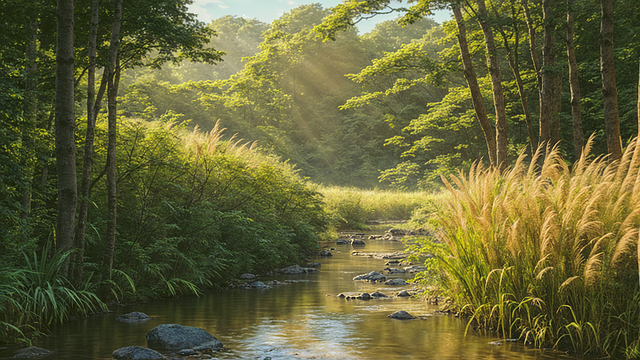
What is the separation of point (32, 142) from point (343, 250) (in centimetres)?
1199

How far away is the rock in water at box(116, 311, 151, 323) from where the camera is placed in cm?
720

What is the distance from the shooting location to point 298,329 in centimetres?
675

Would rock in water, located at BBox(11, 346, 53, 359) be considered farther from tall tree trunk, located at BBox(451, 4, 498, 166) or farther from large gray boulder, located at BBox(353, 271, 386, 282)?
tall tree trunk, located at BBox(451, 4, 498, 166)

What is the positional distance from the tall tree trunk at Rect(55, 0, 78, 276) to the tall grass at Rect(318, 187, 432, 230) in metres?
17.4

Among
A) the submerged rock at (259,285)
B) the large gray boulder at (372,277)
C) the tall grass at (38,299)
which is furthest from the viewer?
the large gray boulder at (372,277)

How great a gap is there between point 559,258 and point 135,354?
4.77 metres

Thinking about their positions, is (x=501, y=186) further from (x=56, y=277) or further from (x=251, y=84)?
(x=251, y=84)

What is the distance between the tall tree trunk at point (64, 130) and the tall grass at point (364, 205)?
57.2 feet

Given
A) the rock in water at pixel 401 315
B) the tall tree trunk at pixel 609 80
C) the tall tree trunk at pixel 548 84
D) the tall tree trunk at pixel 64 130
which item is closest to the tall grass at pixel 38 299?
the tall tree trunk at pixel 64 130

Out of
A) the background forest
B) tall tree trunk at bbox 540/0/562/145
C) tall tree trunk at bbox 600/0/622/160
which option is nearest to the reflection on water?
the background forest

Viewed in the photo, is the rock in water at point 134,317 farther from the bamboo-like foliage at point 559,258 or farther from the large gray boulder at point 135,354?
the bamboo-like foliage at point 559,258

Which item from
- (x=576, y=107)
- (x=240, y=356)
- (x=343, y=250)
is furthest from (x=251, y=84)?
(x=240, y=356)

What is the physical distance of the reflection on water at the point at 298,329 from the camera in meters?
5.59

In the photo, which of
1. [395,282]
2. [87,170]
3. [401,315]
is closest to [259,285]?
[395,282]
